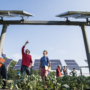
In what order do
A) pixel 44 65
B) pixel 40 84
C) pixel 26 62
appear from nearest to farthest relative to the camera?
pixel 40 84, pixel 44 65, pixel 26 62

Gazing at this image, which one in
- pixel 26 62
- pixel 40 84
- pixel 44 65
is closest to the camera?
pixel 40 84

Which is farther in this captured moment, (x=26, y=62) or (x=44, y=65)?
(x=26, y=62)

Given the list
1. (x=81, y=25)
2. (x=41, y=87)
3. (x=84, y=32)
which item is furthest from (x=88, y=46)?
(x=41, y=87)

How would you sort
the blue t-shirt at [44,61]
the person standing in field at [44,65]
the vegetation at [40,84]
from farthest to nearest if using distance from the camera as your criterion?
1. the blue t-shirt at [44,61]
2. the person standing in field at [44,65]
3. the vegetation at [40,84]

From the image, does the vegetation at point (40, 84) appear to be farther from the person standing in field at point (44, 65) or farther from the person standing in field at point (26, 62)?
the person standing in field at point (26, 62)

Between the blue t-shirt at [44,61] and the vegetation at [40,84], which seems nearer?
the vegetation at [40,84]

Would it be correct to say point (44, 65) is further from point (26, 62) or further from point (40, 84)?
point (40, 84)

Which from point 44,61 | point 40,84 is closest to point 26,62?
point 44,61

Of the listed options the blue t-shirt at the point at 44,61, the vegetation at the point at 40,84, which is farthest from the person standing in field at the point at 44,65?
the vegetation at the point at 40,84

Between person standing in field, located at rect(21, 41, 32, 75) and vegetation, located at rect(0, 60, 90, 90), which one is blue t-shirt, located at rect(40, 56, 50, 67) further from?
vegetation, located at rect(0, 60, 90, 90)

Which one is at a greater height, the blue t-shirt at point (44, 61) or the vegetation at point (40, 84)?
the blue t-shirt at point (44, 61)

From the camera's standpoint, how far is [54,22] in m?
6.41

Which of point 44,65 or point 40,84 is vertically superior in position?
point 44,65

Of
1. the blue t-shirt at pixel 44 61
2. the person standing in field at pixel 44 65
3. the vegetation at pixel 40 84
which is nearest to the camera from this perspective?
the vegetation at pixel 40 84
